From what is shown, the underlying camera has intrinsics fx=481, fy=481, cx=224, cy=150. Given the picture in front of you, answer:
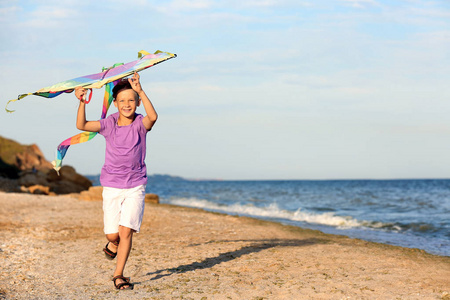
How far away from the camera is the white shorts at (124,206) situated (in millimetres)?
5238

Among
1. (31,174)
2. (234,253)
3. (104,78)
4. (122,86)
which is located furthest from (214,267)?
(31,174)

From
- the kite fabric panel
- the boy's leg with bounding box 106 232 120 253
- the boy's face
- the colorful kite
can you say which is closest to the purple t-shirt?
the boy's face

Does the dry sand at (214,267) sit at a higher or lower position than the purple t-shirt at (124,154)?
lower

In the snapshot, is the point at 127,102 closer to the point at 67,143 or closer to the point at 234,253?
the point at 67,143

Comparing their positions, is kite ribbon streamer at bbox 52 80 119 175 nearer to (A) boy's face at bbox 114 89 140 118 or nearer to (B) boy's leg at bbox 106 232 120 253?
(A) boy's face at bbox 114 89 140 118

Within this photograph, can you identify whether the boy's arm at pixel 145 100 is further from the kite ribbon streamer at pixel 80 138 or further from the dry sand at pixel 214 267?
the dry sand at pixel 214 267

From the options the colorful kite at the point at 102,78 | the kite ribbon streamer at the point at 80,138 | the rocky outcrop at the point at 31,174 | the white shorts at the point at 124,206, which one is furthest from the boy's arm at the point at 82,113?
the rocky outcrop at the point at 31,174

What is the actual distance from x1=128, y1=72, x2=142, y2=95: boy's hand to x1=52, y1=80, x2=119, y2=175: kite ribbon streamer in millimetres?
471

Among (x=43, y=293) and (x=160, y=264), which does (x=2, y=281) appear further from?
(x=160, y=264)

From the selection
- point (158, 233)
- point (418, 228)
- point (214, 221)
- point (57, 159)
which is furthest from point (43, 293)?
point (418, 228)

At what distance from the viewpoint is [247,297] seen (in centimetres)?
496

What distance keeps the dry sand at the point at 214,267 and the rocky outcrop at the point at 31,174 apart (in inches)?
737

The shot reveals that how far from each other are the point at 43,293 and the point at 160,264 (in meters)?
1.90

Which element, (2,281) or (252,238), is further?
(252,238)
